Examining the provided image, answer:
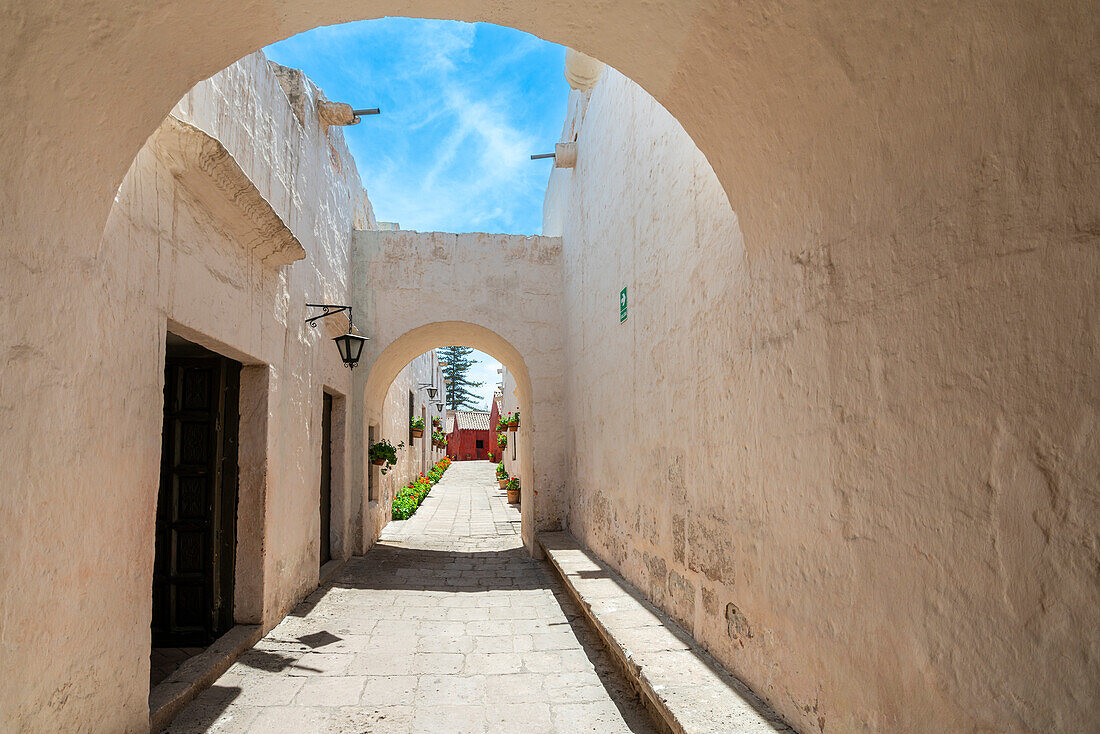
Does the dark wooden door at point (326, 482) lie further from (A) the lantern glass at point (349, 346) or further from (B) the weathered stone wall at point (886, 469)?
(B) the weathered stone wall at point (886, 469)

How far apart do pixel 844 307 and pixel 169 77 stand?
2338 millimetres

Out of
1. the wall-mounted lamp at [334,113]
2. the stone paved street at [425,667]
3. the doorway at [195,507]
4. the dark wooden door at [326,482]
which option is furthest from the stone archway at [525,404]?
the doorway at [195,507]

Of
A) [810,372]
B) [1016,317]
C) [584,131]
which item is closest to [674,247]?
[810,372]

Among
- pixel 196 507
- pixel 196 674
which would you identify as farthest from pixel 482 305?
pixel 196 674

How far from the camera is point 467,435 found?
40.3 meters

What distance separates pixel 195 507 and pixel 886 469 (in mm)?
4112

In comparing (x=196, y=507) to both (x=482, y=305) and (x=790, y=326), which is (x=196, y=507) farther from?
(x=482, y=305)

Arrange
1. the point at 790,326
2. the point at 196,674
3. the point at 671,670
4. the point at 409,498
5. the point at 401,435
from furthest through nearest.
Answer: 1. the point at 401,435
2. the point at 409,498
3. the point at 196,674
4. the point at 671,670
5. the point at 790,326

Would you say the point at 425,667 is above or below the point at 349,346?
below

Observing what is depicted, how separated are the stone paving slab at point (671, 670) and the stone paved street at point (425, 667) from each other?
0.25 m

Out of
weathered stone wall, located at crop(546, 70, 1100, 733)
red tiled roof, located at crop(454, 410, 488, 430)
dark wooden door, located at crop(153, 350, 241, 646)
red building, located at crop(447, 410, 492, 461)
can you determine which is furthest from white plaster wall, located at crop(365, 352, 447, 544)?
red tiled roof, located at crop(454, 410, 488, 430)

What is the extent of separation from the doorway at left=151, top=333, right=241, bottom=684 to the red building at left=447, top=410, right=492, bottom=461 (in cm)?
3516

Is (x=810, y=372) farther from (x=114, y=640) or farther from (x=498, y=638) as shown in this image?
(x=498, y=638)

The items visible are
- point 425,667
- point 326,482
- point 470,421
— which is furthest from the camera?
point 470,421
